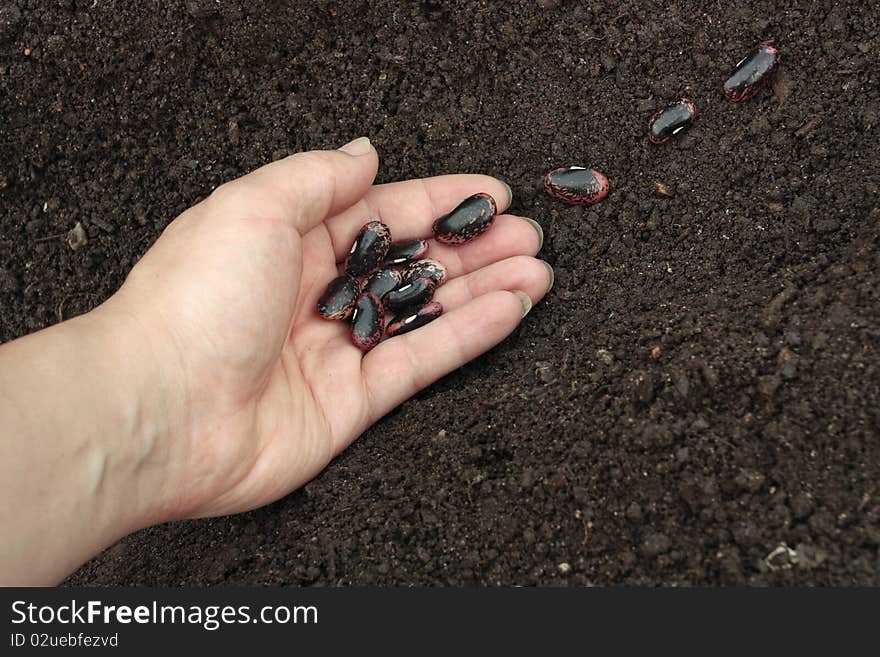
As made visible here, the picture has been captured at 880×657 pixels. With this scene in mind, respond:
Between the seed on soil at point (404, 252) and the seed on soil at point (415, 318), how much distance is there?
0.24 meters

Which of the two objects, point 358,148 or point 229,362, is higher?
point 358,148

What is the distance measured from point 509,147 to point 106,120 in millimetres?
1991

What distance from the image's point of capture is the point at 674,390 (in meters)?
2.95

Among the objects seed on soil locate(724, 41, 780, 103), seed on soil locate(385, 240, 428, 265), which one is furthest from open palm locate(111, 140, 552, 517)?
seed on soil locate(724, 41, 780, 103)

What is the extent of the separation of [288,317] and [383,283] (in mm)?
571

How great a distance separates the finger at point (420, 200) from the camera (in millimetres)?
3738

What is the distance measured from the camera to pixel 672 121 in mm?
3762

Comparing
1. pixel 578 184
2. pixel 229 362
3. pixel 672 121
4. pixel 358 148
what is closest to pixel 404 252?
pixel 358 148

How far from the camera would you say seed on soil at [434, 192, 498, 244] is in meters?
3.63

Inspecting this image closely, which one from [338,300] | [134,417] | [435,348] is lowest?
[435,348]

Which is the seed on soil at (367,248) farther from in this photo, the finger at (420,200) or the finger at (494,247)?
the finger at (494,247)

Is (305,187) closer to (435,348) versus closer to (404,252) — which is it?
(404,252)

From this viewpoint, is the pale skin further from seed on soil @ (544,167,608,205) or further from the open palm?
seed on soil @ (544,167,608,205)

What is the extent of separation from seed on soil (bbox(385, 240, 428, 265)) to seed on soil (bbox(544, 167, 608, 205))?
679 mm
